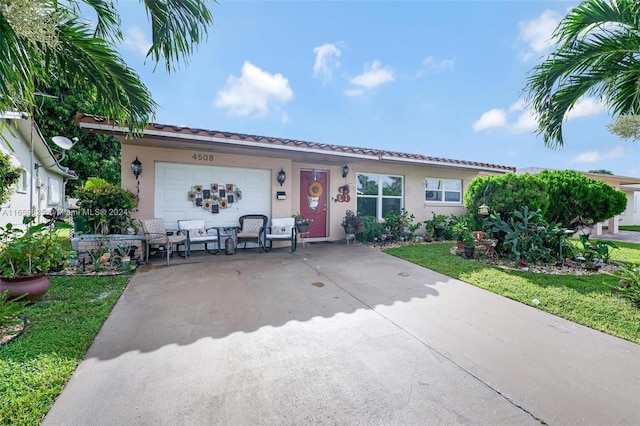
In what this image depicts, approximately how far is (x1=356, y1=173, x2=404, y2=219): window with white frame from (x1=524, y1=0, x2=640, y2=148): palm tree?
5.12 meters

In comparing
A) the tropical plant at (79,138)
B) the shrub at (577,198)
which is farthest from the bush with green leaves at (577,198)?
the tropical plant at (79,138)

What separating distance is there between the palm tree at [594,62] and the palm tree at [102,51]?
580 centimetres

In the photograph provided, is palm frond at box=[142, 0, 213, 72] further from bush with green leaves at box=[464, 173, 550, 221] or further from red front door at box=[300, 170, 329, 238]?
bush with green leaves at box=[464, 173, 550, 221]

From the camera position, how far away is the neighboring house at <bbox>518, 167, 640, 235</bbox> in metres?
12.8

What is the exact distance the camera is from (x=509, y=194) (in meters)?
6.09

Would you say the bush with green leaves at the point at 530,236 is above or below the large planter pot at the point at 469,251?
above

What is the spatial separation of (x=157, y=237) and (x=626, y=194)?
2199cm

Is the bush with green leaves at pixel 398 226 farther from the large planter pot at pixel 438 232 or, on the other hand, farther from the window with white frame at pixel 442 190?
the window with white frame at pixel 442 190

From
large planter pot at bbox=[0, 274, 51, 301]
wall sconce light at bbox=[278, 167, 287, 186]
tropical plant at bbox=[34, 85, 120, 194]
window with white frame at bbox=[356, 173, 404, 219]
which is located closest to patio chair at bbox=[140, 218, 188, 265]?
large planter pot at bbox=[0, 274, 51, 301]

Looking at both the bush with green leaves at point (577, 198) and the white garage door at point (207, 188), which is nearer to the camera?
the bush with green leaves at point (577, 198)

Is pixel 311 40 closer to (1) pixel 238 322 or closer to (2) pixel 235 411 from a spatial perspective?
(1) pixel 238 322

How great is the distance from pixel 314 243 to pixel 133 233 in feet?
16.4

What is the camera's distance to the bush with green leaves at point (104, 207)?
5.70 metres

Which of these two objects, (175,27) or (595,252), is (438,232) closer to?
(595,252)
